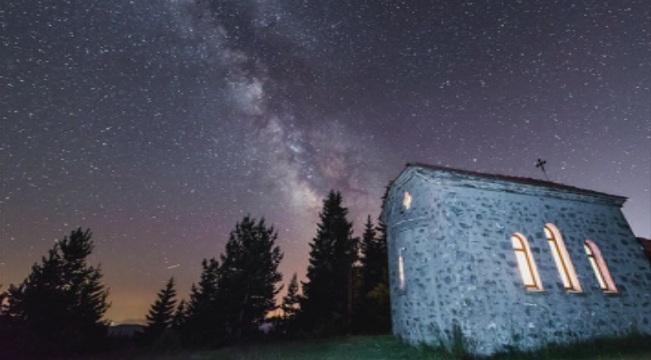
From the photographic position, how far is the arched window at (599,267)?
11828 mm

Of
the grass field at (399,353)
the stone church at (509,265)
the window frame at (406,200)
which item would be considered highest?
the window frame at (406,200)

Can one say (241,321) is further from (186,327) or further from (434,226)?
(434,226)

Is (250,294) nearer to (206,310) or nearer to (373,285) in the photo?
(206,310)

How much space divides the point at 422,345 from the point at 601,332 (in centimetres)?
602

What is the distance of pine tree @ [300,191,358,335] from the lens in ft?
81.6

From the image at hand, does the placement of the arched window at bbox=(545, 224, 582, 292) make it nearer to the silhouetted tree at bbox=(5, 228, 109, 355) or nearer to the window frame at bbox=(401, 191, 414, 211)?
the window frame at bbox=(401, 191, 414, 211)

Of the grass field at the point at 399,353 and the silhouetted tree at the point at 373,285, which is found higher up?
the silhouetted tree at the point at 373,285

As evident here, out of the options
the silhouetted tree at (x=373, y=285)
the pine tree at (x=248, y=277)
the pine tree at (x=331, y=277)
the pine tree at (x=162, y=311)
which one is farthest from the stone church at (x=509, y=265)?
the pine tree at (x=162, y=311)

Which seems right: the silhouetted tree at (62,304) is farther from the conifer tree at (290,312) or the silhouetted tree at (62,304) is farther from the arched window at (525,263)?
the arched window at (525,263)

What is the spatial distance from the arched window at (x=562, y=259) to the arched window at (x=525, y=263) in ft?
3.68

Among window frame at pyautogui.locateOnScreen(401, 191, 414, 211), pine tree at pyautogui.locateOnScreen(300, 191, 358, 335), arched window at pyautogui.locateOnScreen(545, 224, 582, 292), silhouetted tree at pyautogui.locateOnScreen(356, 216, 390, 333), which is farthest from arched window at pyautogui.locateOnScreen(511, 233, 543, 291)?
pine tree at pyautogui.locateOnScreen(300, 191, 358, 335)

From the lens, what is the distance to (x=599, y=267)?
1223cm

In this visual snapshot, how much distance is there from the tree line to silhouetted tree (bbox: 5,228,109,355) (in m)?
0.06

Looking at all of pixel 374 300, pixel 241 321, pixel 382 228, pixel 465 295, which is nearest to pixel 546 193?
pixel 465 295
